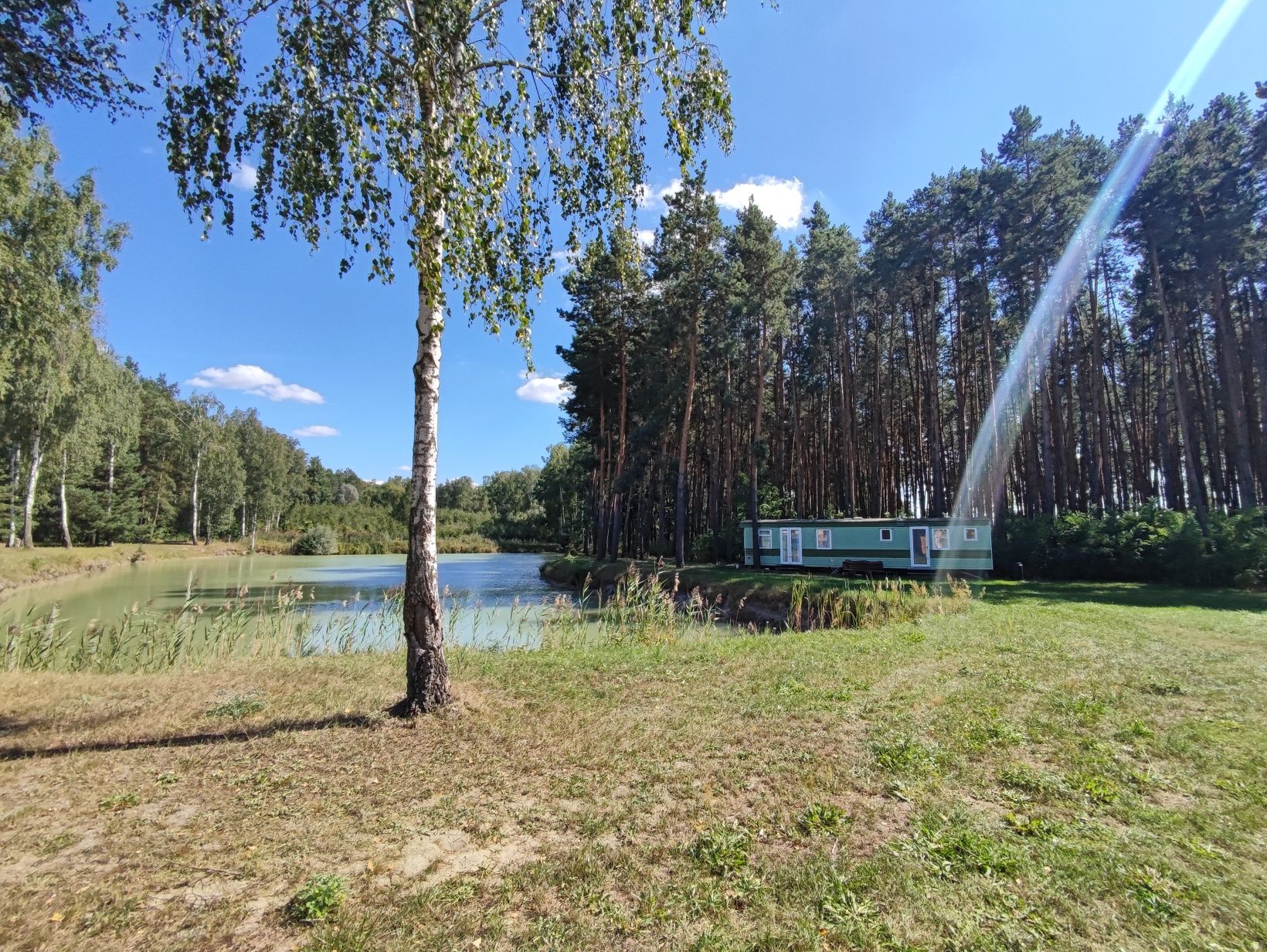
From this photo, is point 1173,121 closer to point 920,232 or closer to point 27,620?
point 920,232

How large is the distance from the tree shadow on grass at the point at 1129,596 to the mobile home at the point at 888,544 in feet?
5.40

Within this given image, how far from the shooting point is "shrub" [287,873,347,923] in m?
2.05

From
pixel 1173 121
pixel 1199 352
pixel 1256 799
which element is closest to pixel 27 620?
pixel 1256 799

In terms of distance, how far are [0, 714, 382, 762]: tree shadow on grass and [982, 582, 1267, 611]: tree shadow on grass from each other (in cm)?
1186

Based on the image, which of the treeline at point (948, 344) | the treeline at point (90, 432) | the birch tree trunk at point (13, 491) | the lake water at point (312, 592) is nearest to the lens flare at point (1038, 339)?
the treeline at point (948, 344)

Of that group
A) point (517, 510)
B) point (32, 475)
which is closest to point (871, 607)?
point (32, 475)

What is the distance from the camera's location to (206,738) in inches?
155

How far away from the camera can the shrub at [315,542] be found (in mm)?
47562

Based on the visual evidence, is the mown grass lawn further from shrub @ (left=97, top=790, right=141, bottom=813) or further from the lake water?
the lake water

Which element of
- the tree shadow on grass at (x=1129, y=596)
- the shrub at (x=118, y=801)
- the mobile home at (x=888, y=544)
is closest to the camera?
the shrub at (x=118, y=801)

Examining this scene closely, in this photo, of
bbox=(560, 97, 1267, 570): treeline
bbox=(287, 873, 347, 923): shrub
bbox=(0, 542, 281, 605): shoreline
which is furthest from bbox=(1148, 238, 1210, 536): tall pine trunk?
bbox=(0, 542, 281, 605): shoreline

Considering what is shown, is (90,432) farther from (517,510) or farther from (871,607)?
(517,510)

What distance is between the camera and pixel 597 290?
21.7 m

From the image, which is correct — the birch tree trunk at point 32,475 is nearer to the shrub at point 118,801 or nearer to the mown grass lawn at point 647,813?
the mown grass lawn at point 647,813
